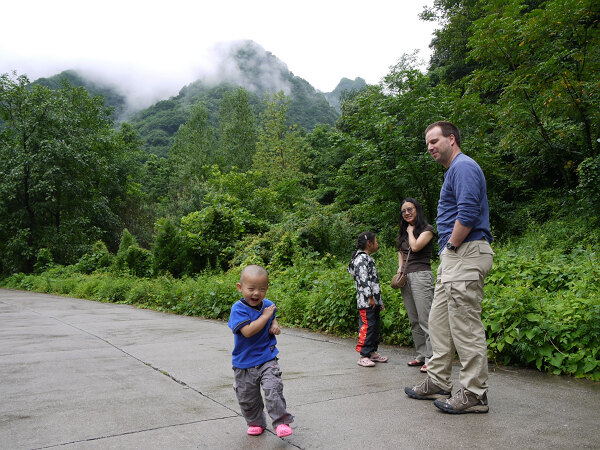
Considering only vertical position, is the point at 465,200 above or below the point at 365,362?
above

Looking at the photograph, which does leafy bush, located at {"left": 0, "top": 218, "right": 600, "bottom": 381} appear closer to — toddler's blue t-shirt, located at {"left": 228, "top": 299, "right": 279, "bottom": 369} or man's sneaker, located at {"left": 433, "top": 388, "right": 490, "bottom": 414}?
man's sneaker, located at {"left": 433, "top": 388, "right": 490, "bottom": 414}

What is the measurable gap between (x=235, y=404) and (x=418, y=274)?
2389mm

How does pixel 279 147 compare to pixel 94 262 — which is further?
pixel 279 147

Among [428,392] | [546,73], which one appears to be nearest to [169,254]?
[546,73]

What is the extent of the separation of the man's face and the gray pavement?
206 centimetres

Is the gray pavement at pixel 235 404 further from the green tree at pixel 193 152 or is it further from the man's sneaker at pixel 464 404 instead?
the green tree at pixel 193 152

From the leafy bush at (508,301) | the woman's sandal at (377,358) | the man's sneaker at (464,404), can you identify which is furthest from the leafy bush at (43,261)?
the man's sneaker at (464,404)

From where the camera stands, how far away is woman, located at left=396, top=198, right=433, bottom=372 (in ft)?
16.4

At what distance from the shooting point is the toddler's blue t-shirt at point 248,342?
10.4ft

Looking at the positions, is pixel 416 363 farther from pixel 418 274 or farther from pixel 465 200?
pixel 465 200

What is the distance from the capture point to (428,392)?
386 centimetres

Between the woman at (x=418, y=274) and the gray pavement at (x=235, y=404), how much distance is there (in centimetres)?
37

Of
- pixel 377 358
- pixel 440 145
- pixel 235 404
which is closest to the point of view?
pixel 440 145

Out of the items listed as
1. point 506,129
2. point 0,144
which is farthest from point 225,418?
point 0,144
